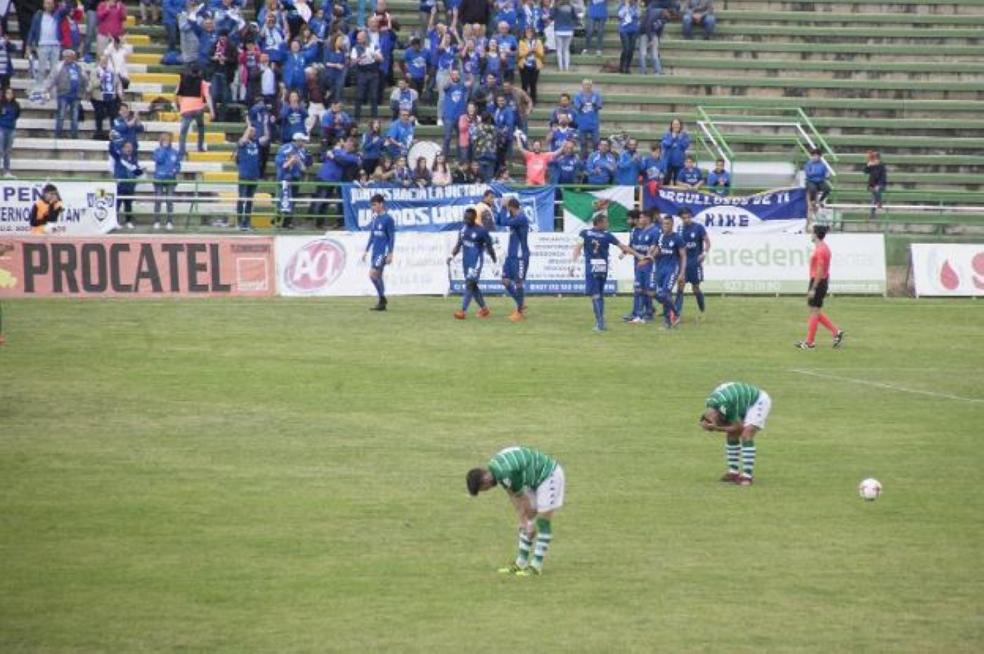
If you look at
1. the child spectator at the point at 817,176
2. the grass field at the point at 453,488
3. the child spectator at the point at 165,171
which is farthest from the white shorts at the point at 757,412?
the child spectator at the point at 817,176

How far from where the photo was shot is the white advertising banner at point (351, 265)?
3784 centimetres

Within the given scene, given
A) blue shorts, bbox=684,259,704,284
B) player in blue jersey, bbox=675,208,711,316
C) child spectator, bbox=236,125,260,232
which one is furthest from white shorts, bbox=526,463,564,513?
child spectator, bbox=236,125,260,232

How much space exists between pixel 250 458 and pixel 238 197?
19.5 m

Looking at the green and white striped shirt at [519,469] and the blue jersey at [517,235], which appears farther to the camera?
the blue jersey at [517,235]

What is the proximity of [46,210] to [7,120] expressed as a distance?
17.8 ft

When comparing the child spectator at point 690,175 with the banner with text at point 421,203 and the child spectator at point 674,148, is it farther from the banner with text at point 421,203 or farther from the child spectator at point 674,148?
the banner with text at point 421,203

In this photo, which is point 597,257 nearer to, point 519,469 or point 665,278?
point 665,278

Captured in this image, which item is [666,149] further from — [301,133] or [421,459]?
[421,459]

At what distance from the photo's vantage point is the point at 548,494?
1590 cm

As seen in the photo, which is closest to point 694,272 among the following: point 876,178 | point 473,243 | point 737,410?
point 473,243

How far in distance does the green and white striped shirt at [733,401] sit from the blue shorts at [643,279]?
1564 centimetres

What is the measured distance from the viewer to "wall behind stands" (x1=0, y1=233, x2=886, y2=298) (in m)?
36.2

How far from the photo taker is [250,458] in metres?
22.5

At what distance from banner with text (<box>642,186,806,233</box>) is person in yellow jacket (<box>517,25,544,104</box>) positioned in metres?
6.71
